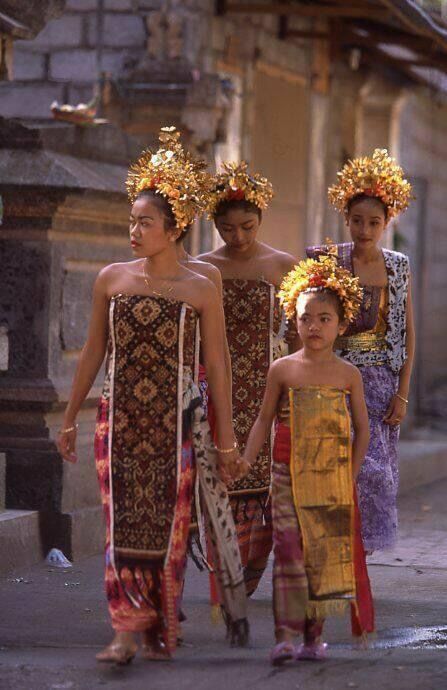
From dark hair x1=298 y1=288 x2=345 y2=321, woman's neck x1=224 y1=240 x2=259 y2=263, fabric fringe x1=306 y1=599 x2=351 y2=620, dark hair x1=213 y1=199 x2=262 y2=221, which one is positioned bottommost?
fabric fringe x1=306 y1=599 x2=351 y2=620

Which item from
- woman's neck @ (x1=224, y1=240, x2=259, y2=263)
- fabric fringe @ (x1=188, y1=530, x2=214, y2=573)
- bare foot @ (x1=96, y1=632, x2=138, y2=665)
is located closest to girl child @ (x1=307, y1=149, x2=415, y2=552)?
woman's neck @ (x1=224, y1=240, x2=259, y2=263)

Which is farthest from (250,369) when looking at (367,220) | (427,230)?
(427,230)

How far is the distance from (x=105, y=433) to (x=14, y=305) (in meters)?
2.67

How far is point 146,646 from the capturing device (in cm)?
650

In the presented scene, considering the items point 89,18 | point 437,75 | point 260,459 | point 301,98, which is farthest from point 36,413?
point 437,75

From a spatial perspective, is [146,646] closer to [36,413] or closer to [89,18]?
[36,413]

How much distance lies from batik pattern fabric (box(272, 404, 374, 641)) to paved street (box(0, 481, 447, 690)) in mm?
160

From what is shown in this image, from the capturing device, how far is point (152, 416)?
647 centimetres

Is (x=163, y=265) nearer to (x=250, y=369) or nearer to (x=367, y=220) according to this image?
(x=250, y=369)

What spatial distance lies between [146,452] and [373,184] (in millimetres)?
2159

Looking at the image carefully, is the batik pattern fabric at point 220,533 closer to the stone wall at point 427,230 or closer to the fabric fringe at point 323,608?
the fabric fringe at point 323,608

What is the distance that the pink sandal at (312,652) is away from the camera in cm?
642

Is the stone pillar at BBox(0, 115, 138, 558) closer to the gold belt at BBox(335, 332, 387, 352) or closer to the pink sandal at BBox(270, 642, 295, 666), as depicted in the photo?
the gold belt at BBox(335, 332, 387, 352)

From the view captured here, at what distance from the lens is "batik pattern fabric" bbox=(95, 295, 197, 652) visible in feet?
21.2
